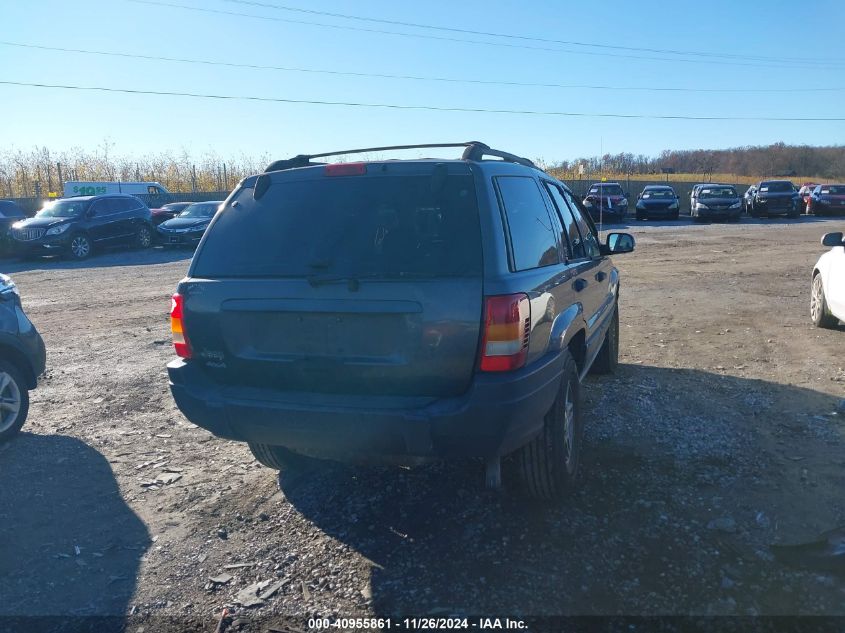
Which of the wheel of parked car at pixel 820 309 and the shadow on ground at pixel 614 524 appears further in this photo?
the wheel of parked car at pixel 820 309

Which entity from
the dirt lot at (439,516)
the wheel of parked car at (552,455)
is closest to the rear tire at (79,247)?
the dirt lot at (439,516)

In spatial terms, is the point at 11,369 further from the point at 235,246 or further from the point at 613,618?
the point at 613,618

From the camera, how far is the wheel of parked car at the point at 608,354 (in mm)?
6004

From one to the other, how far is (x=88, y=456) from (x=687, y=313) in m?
7.66

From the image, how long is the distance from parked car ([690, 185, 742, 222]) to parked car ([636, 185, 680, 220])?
1052 mm

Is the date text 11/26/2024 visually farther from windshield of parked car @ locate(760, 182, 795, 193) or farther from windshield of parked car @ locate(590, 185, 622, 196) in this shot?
windshield of parked car @ locate(760, 182, 795, 193)

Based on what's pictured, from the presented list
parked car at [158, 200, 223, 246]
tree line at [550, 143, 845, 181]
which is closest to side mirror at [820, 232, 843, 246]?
parked car at [158, 200, 223, 246]

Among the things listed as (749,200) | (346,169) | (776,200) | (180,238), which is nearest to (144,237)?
(180,238)

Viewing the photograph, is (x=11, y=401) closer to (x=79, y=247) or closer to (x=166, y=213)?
(x=79, y=247)

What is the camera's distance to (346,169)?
3441 mm

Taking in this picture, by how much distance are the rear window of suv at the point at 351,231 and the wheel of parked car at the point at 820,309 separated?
6456mm

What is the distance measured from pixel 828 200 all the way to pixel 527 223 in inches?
1406

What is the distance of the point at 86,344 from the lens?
26.7 ft

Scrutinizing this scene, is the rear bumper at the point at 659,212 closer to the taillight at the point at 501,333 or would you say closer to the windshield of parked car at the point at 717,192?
the windshield of parked car at the point at 717,192
